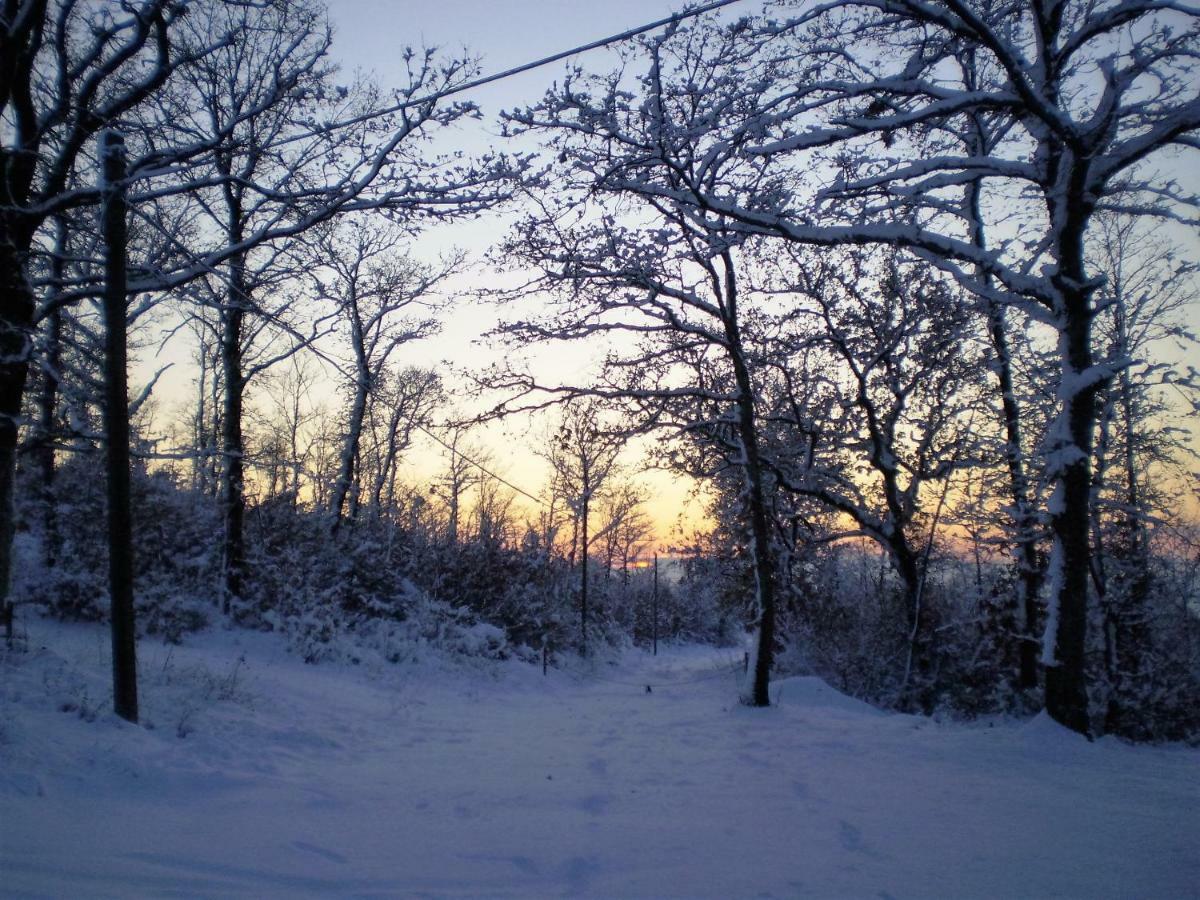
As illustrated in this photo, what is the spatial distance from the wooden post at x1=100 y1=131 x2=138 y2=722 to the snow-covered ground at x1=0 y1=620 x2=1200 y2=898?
45cm

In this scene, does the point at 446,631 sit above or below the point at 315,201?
below

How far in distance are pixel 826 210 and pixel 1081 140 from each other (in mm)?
2293

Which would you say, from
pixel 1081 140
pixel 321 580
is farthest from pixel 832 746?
pixel 321 580

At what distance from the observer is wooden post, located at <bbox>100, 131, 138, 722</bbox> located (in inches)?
226

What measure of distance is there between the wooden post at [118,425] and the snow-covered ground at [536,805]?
17.7 inches

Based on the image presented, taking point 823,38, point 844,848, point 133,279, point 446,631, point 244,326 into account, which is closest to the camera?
point 844,848

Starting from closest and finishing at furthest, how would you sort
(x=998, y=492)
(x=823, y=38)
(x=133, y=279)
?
1. (x=823, y=38)
2. (x=133, y=279)
3. (x=998, y=492)

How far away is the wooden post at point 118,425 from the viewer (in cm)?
573

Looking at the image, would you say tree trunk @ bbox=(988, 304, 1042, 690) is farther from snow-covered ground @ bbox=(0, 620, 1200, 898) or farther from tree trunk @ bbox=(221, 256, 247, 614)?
tree trunk @ bbox=(221, 256, 247, 614)

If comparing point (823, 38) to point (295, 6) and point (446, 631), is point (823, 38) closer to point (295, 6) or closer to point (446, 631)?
point (295, 6)

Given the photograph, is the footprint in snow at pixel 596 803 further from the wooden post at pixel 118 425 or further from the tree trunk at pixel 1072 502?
the tree trunk at pixel 1072 502

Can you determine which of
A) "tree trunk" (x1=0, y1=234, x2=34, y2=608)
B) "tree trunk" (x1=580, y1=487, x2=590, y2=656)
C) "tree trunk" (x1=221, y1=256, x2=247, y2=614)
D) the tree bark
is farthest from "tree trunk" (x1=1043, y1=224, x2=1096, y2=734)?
"tree trunk" (x1=580, y1=487, x2=590, y2=656)

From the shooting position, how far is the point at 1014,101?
6.19 metres

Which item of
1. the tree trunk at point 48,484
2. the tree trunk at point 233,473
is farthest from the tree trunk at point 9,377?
the tree trunk at point 233,473
